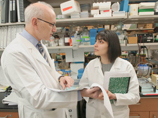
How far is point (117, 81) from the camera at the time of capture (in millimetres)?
1104

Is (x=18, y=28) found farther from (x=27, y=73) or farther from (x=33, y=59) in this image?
(x=27, y=73)

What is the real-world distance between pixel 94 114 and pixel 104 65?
1.76ft

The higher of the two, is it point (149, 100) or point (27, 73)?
point (27, 73)

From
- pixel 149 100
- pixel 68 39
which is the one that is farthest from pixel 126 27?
pixel 149 100

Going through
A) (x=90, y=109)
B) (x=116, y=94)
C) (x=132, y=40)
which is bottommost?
(x=90, y=109)

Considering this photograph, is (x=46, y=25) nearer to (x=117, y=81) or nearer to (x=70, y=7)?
(x=117, y=81)

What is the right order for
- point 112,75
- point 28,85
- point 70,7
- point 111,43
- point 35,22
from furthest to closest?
point 70,7, point 111,43, point 112,75, point 35,22, point 28,85

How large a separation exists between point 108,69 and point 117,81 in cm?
28

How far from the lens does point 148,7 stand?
5.51ft

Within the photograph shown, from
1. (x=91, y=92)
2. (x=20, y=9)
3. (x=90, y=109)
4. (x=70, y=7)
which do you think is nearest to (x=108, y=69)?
(x=90, y=109)

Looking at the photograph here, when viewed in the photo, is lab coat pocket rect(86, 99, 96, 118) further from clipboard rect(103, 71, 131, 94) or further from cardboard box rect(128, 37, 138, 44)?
cardboard box rect(128, 37, 138, 44)

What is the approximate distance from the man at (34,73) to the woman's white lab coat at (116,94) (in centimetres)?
34

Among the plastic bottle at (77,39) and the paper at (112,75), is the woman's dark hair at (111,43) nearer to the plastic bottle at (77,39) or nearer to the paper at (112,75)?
the paper at (112,75)

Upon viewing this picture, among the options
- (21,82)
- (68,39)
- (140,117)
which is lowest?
(140,117)
